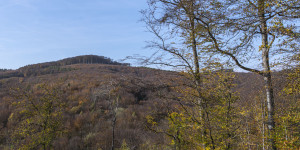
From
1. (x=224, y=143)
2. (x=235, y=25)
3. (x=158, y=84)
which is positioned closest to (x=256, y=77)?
(x=235, y=25)

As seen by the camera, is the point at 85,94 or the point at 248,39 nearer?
the point at 248,39

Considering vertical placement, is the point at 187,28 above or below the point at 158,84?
above

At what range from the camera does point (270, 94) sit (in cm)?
471

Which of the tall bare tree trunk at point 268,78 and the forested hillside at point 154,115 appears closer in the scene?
the tall bare tree trunk at point 268,78

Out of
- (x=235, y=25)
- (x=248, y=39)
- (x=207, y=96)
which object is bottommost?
(x=207, y=96)

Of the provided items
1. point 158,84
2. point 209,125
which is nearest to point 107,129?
point 158,84

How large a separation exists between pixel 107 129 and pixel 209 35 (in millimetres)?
11568

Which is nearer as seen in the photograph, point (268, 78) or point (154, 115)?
point (268, 78)

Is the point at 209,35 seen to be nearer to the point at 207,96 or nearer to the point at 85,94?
the point at 207,96

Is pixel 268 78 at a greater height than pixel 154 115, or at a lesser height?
greater

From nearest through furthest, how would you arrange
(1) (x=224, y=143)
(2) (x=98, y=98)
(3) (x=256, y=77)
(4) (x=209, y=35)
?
(1) (x=224, y=143) < (4) (x=209, y=35) < (3) (x=256, y=77) < (2) (x=98, y=98)

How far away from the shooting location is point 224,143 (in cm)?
462

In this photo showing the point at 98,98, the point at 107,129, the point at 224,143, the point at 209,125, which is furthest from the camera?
the point at 98,98

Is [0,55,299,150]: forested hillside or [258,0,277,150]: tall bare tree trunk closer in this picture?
[258,0,277,150]: tall bare tree trunk
